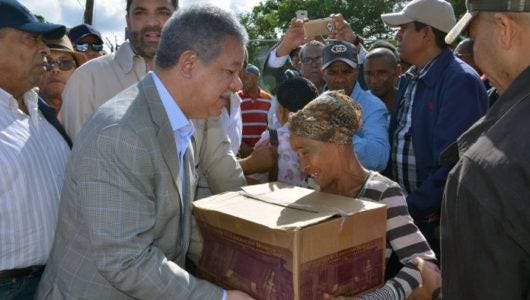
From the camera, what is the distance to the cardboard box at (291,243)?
1570 millimetres

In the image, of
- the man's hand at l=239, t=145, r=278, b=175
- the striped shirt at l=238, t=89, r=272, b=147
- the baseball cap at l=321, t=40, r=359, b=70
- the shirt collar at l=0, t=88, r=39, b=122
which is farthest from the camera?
the striped shirt at l=238, t=89, r=272, b=147

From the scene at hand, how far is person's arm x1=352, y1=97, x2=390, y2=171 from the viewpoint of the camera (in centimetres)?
299

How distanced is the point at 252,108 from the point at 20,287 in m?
3.79

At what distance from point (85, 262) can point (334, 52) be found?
2.66 meters

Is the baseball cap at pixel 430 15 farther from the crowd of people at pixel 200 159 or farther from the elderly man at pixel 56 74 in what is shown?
the elderly man at pixel 56 74

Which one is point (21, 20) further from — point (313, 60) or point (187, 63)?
point (313, 60)

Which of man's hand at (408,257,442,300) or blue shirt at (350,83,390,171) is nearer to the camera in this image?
man's hand at (408,257,442,300)

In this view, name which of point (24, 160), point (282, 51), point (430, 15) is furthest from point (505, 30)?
point (282, 51)

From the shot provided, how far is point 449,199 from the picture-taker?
123cm

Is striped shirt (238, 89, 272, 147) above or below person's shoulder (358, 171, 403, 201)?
below

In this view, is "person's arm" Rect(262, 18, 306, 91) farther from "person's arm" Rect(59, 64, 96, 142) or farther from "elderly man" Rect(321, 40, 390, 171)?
"person's arm" Rect(59, 64, 96, 142)

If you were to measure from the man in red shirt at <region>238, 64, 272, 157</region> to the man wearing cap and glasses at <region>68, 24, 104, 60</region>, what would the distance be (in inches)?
72.9

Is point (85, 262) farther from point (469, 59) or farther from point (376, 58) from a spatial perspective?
Result: point (469, 59)

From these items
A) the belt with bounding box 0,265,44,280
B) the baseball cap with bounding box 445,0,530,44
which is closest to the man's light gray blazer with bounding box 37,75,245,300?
the belt with bounding box 0,265,44,280
